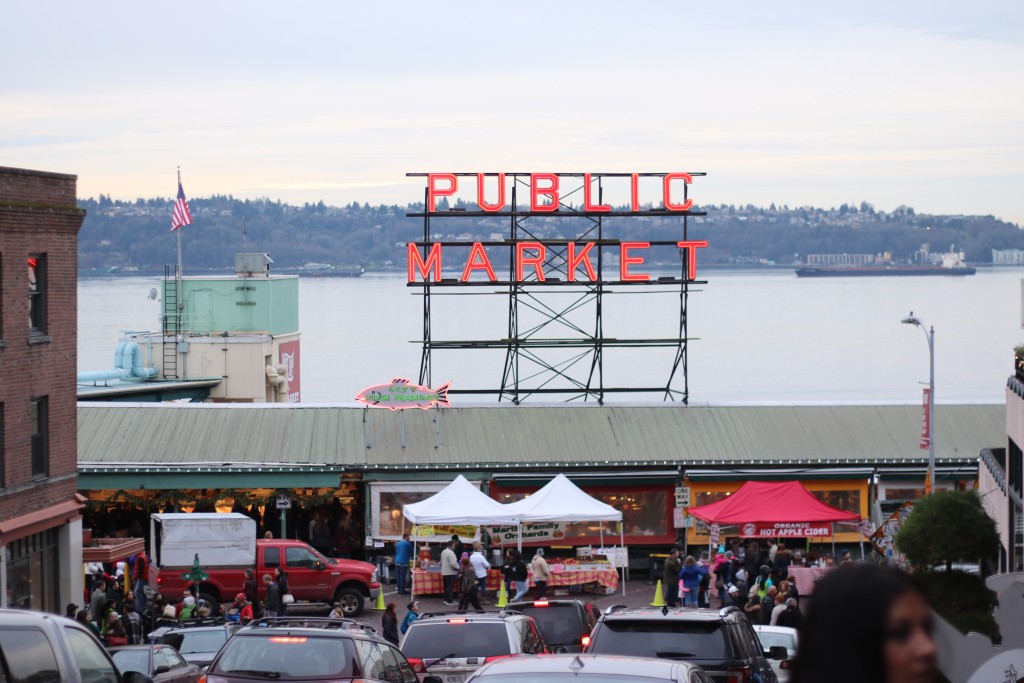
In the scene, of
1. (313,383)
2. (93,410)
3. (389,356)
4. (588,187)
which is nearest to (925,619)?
(93,410)

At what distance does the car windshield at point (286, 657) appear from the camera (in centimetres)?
1388

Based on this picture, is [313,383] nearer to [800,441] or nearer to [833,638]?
[800,441]

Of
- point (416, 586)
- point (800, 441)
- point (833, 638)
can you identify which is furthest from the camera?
point (800, 441)

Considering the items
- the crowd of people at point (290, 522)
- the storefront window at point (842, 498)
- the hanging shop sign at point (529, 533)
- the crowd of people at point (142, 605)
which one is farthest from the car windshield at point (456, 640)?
the storefront window at point (842, 498)

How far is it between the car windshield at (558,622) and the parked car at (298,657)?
7.54 m

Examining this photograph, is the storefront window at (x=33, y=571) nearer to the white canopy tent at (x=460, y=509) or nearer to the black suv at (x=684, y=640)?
the white canopy tent at (x=460, y=509)

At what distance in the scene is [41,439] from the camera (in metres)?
29.4

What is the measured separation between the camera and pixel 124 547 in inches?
1255

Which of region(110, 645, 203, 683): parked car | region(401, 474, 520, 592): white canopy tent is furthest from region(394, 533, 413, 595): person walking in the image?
region(110, 645, 203, 683): parked car

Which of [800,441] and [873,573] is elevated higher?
[873,573]

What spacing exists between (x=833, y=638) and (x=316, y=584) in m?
28.2

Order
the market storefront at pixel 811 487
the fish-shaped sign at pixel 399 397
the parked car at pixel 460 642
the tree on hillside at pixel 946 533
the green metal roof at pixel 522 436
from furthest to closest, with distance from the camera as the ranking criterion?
the fish-shaped sign at pixel 399 397 < the green metal roof at pixel 522 436 < the market storefront at pixel 811 487 < the tree on hillside at pixel 946 533 < the parked car at pixel 460 642

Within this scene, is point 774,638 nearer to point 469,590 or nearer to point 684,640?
point 684,640

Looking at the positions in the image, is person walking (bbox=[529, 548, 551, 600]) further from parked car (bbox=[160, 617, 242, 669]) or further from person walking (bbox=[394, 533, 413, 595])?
parked car (bbox=[160, 617, 242, 669])
